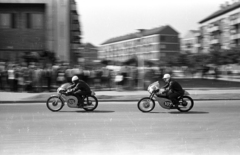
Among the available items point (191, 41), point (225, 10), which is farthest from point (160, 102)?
point (191, 41)

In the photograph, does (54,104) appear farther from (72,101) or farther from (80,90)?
(80,90)

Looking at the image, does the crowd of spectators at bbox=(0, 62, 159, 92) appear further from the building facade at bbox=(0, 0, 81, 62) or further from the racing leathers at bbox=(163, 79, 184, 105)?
the building facade at bbox=(0, 0, 81, 62)

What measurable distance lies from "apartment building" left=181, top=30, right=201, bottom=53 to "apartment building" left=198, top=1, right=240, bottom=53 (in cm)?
144

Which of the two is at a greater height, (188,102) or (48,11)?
(48,11)

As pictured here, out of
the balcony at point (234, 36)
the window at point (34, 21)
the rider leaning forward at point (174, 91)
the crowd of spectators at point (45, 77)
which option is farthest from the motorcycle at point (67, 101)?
the balcony at point (234, 36)

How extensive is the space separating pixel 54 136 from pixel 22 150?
1477 mm

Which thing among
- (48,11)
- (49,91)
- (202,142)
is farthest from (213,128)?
(48,11)

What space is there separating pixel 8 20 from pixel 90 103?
86.3 feet

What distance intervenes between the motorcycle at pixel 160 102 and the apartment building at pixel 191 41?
79.6 meters

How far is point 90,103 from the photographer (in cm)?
1363

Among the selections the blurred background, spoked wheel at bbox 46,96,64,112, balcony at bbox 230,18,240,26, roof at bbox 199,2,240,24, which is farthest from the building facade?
roof at bbox 199,2,240,24

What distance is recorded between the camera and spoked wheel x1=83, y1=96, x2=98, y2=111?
1360 cm

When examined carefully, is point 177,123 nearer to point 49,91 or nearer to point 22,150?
point 22,150

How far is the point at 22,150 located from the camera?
6.88 m
